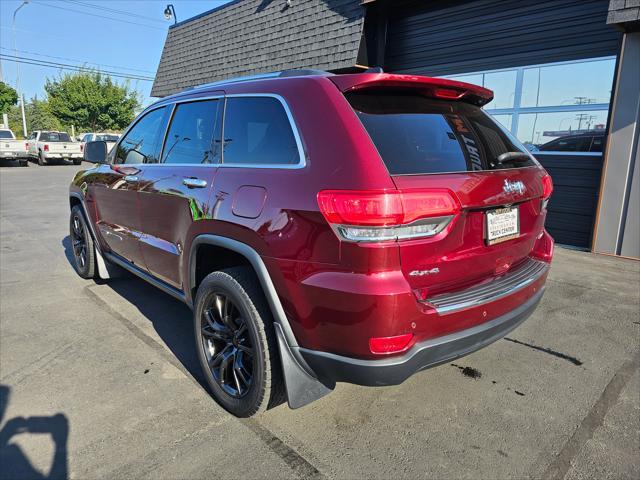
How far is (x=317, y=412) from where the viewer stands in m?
2.61

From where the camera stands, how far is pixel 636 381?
116 inches

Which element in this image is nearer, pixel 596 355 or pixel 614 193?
pixel 596 355

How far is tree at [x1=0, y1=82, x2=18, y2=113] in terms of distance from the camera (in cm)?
3566

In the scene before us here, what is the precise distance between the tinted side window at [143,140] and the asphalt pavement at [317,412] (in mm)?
1402

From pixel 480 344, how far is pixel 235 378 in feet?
4.45

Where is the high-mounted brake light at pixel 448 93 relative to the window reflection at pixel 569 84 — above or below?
below

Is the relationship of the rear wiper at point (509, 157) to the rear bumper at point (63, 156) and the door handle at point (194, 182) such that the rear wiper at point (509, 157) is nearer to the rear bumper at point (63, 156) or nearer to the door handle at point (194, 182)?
the door handle at point (194, 182)

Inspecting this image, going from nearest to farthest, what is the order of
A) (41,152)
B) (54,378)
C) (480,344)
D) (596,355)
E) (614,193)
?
(480,344), (54,378), (596,355), (614,193), (41,152)

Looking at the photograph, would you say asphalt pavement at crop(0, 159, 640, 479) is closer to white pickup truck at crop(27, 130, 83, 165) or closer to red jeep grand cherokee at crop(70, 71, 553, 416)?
red jeep grand cherokee at crop(70, 71, 553, 416)

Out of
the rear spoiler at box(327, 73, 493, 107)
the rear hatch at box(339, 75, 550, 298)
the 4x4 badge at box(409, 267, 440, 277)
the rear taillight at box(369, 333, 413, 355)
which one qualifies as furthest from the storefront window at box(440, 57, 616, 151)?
the rear taillight at box(369, 333, 413, 355)

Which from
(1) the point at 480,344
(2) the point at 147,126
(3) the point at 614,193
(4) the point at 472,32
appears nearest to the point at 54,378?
(2) the point at 147,126

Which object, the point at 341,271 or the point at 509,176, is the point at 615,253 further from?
the point at 341,271

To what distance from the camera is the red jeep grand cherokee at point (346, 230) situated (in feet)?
6.16

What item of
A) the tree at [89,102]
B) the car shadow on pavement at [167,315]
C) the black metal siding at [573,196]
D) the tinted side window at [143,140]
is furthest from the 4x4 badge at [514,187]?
the tree at [89,102]
